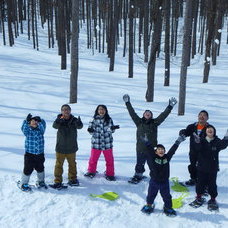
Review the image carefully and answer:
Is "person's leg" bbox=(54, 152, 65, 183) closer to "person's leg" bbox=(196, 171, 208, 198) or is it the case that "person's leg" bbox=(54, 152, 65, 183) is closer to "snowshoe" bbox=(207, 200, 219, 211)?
"person's leg" bbox=(196, 171, 208, 198)

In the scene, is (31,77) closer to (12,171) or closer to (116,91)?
(116,91)

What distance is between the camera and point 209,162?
534 centimetres

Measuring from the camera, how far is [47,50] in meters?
34.0

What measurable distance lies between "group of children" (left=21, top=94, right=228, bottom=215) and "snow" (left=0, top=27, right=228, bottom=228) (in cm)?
27

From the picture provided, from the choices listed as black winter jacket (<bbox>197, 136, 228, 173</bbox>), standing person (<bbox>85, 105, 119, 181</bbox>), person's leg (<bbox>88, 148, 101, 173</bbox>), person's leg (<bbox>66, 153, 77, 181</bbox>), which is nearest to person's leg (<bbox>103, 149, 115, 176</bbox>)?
standing person (<bbox>85, 105, 119, 181</bbox>)

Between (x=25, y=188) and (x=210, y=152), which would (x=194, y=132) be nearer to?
(x=210, y=152)

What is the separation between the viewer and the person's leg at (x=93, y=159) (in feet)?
21.1

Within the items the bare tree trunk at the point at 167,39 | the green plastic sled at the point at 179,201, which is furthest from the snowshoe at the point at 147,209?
the bare tree trunk at the point at 167,39

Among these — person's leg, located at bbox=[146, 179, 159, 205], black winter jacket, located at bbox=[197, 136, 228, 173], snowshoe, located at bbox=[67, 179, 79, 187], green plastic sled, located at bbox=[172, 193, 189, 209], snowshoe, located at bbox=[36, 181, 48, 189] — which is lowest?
green plastic sled, located at bbox=[172, 193, 189, 209]

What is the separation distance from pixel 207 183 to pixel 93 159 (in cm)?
235

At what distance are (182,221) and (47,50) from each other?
31.5 metres

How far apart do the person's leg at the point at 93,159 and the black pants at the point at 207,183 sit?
6.95 feet

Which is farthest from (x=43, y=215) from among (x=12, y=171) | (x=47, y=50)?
(x=47, y=50)

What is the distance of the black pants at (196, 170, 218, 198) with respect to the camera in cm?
537
